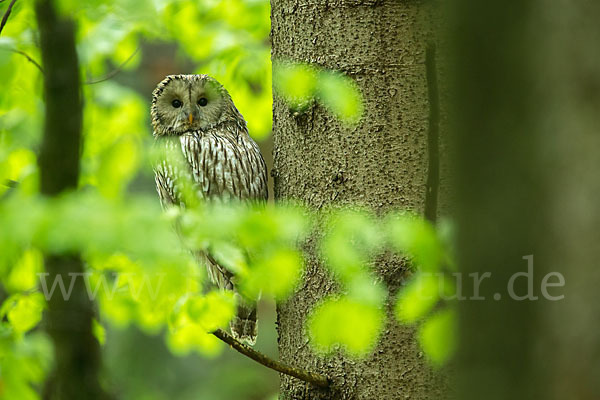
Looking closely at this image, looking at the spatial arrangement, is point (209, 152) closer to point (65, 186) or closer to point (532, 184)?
point (65, 186)

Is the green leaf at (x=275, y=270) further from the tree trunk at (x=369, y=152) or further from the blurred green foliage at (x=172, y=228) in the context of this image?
the tree trunk at (x=369, y=152)

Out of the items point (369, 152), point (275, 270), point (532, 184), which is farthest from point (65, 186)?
point (532, 184)

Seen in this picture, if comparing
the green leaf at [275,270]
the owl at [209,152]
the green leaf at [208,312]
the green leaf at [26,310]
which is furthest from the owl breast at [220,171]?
the green leaf at [275,270]

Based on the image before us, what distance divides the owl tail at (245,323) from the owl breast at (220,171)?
0.54 meters

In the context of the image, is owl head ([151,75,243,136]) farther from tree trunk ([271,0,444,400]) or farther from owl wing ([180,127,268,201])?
tree trunk ([271,0,444,400])

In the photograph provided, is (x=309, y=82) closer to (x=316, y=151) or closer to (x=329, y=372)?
(x=316, y=151)

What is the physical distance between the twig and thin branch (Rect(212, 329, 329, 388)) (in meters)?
0.60

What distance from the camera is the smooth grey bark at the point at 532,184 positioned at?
30.2 inches

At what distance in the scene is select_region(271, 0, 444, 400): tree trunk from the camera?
2.17 meters

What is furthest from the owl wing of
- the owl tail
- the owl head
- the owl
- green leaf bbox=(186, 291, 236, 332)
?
green leaf bbox=(186, 291, 236, 332)

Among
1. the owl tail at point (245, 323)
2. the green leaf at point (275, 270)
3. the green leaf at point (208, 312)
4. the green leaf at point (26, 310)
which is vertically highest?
the green leaf at point (275, 270)

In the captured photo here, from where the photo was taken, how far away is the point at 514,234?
82cm

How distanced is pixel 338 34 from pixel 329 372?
3.51 feet

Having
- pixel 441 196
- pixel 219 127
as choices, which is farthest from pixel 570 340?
pixel 219 127
